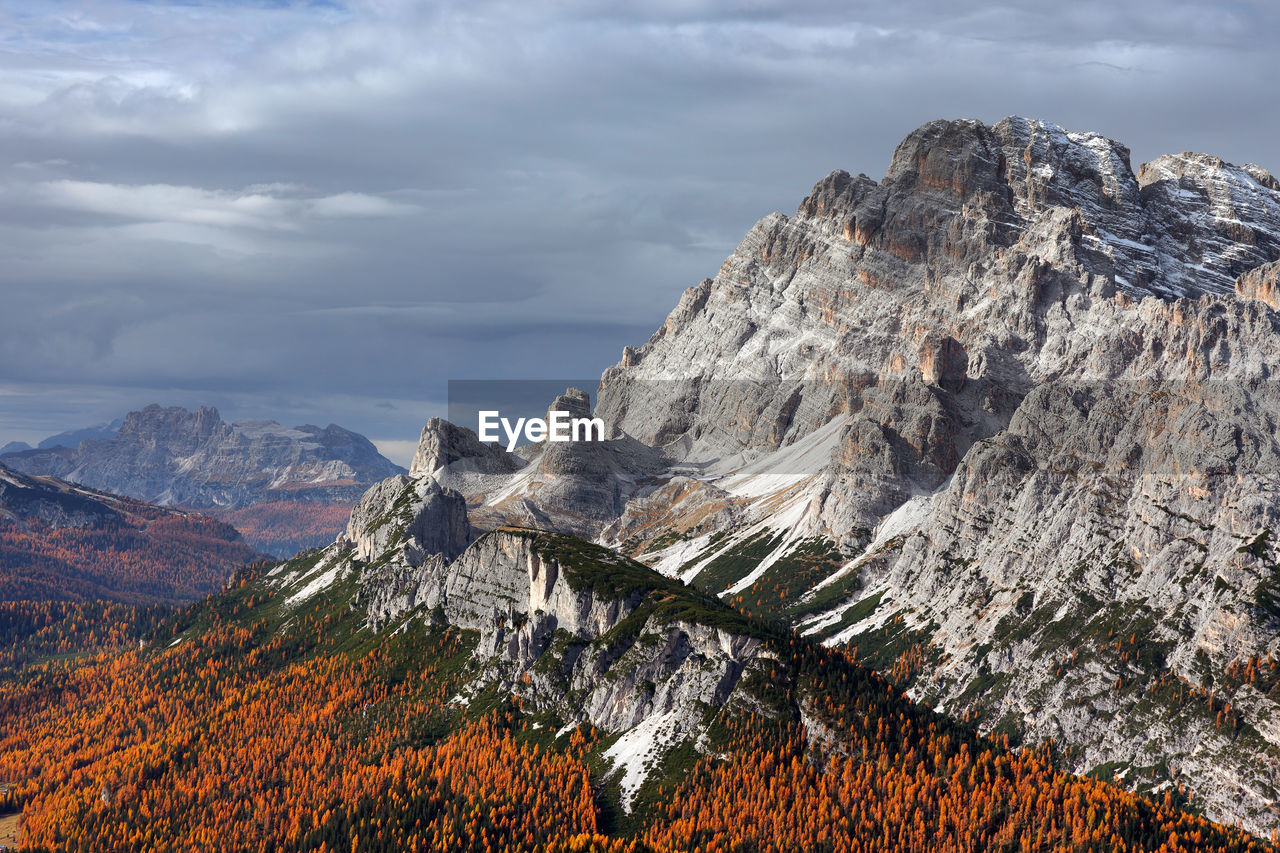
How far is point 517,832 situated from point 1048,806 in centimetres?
8935

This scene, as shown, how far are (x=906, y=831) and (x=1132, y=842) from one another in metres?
34.9

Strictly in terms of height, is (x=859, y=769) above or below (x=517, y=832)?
above

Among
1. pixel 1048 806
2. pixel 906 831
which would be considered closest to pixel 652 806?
pixel 906 831

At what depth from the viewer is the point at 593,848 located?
7347 inches

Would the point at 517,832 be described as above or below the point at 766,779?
below

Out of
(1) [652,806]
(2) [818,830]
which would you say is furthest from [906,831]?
(1) [652,806]

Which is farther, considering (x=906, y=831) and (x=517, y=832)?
(x=517, y=832)

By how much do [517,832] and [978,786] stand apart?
7920cm

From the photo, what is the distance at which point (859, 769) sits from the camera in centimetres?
19288

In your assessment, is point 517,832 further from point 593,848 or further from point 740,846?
point 740,846

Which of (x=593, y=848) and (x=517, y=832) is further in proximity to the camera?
(x=517, y=832)

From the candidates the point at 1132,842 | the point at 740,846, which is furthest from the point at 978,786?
the point at 740,846

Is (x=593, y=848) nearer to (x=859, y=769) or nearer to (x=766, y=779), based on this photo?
(x=766, y=779)

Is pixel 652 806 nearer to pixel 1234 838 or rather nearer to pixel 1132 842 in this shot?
pixel 1132 842
